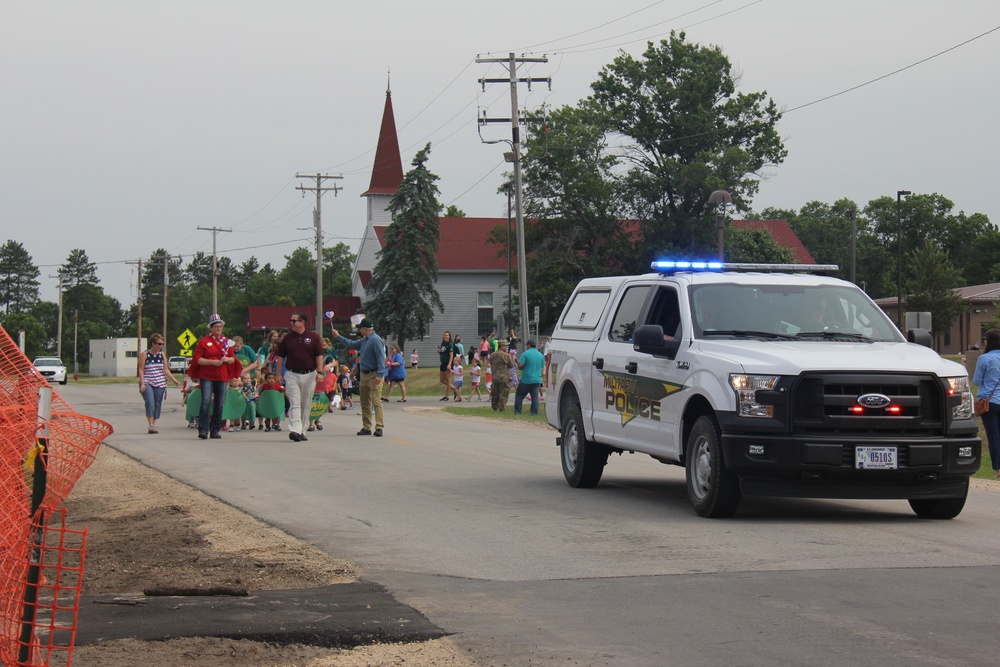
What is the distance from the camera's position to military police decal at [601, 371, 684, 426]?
36.8 feet

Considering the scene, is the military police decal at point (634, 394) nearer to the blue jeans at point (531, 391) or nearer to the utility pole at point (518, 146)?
the blue jeans at point (531, 391)

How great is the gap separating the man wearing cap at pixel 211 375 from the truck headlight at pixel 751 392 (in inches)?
495

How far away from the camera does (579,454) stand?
42.3ft

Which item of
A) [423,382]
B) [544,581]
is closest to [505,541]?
[544,581]

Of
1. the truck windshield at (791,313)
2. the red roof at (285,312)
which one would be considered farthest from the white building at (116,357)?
the truck windshield at (791,313)

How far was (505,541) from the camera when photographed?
30.7 feet

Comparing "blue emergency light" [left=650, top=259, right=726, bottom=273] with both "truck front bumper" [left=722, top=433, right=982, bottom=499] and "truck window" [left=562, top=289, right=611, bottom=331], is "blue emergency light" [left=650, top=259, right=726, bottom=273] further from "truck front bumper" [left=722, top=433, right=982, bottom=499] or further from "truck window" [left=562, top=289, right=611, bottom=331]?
"truck front bumper" [left=722, top=433, right=982, bottom=499]

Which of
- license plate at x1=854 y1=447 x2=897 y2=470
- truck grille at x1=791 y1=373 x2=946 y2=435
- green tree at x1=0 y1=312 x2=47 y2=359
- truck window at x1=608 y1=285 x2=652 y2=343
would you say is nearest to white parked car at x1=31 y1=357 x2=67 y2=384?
green tree at x1=0 y1=312 x2=47 y2=359

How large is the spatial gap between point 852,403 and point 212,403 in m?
13.7

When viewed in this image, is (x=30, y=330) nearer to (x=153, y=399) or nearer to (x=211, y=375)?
(x=153, y=399)

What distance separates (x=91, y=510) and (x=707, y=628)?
706 centimetres

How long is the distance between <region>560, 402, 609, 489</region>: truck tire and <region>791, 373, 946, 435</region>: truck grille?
3.29 meters

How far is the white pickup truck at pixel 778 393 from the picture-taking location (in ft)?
31.9

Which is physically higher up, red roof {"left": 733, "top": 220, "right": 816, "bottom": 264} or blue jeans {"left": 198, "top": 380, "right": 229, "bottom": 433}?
red roof {"left": 733, "top": 220, "right": 816, "bottom": 264}
